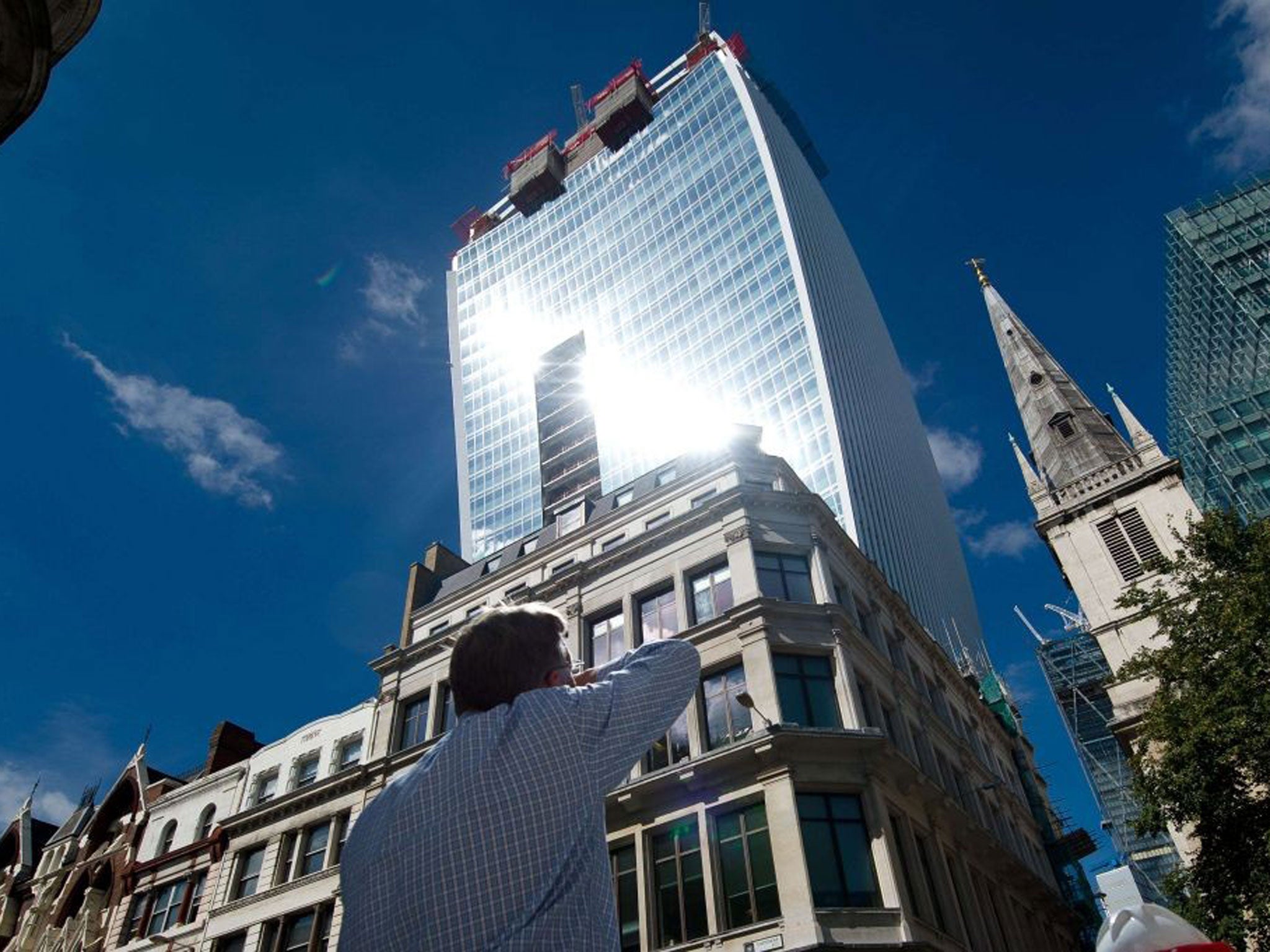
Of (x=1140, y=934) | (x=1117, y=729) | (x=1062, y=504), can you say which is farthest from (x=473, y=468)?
(x=1140, y=934)

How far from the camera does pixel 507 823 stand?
9.41 ft

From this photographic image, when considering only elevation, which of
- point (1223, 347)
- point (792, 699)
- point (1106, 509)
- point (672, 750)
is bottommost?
point (672, 750)

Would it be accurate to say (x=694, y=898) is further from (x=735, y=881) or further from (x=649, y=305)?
(x=649, y=305)

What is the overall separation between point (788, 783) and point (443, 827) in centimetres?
1746

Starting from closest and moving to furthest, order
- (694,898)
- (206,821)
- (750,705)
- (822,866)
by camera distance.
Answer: (822,866)
(694,898)
(750,705)
(206,821)

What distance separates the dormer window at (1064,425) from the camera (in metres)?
56.4

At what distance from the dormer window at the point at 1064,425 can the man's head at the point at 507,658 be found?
6054 centimetres

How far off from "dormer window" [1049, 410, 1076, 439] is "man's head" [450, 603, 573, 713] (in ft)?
199

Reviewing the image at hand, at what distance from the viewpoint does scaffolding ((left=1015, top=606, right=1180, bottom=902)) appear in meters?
70.8

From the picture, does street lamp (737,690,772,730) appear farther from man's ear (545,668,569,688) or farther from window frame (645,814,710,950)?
man's ear (545,668,569,688)

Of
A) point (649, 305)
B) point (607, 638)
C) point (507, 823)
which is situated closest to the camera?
point (507, 823)

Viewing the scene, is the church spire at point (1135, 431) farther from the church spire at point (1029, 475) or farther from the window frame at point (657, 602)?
the window frame at point (657, 602)

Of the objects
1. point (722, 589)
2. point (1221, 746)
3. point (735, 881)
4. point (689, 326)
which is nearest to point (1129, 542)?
point (1221, 746)

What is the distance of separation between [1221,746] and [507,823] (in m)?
23.4
